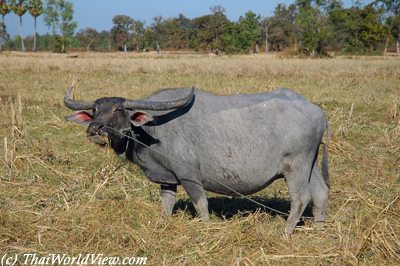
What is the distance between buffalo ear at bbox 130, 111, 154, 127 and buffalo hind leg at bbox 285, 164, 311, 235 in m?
1.52

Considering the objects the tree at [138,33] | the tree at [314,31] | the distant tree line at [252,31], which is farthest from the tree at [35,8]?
the tree at [314,31]

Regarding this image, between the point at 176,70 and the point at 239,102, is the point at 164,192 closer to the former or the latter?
the point at 239,102

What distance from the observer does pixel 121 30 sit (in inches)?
3445

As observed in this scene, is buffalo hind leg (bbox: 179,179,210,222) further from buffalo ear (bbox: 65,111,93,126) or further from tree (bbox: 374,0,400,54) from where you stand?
tree (bbox: 374,0,400,54)

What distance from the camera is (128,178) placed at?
6863 millimetres

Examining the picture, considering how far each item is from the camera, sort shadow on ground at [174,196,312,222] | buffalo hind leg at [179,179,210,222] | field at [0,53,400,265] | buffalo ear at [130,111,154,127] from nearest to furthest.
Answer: field at [0,53,400,265] → buffalo ear at [130,111,154,127] → buffalo hind leg at [179,179,210,222] → shadow on ground at [174,196,312,222]

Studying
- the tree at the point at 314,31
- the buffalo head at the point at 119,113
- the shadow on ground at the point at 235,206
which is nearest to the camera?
the buffalo head at the point at 119,113

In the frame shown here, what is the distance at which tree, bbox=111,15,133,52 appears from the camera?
86500 millimetres

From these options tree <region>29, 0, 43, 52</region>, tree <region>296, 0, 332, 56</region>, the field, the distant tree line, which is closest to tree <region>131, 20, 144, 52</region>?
the distant tree line

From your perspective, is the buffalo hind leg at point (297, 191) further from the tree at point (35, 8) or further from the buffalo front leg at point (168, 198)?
the tree at point (35, 8)

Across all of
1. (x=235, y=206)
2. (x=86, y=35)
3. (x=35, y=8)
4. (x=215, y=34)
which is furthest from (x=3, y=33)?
(x=235, y=206)

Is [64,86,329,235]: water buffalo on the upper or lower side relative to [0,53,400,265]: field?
upper

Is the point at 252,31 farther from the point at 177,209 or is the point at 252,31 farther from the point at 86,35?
the point at 177,209

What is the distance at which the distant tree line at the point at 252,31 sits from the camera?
163ft
